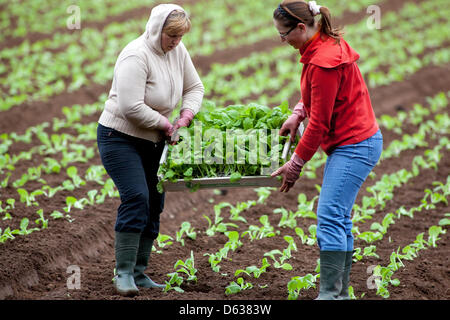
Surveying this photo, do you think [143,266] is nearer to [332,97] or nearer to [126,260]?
[126,260]

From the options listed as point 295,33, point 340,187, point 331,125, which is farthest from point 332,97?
point 340,187

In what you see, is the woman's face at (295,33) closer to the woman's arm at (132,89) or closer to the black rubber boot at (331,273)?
the woman's arm at (132,89)

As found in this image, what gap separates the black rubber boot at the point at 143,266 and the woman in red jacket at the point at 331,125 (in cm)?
116

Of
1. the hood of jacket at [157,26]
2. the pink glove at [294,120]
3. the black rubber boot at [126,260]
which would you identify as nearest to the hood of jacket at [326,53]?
the pink glove at [294,120]

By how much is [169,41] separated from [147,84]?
12.2 inches

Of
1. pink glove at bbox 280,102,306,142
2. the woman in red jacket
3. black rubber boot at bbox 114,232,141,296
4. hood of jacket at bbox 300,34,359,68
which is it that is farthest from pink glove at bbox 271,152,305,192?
black rubber boot at bbox 114,232,141,296

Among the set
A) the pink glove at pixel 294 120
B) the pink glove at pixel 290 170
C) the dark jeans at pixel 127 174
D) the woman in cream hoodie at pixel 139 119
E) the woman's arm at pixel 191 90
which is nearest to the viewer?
the pink glove at pixel 290 170

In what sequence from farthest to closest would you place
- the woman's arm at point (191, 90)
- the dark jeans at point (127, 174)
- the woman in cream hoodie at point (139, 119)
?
the woman's arm at point (191, 90) → the dark jeans at point (127, 174) → the woman in cream hoodie at point (139, 119)

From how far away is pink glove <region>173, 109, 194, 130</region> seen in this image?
12.3 ft

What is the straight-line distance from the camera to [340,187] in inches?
129

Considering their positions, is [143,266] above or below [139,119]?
below

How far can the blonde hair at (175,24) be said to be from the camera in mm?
3389

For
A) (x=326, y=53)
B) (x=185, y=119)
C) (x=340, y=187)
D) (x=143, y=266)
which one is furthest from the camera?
(x=143, y=266)

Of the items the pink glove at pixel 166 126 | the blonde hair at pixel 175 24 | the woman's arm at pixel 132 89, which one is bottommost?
the pink glove at pixel 166 126
